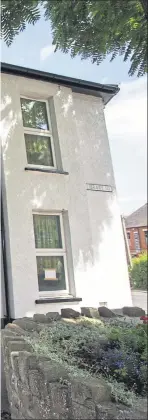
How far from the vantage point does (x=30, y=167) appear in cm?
407

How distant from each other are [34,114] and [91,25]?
165 cm

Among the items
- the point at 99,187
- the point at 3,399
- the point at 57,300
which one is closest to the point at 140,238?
the point at 99,187

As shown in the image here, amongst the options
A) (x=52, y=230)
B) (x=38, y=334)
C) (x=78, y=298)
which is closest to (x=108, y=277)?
(x=78, y=298)

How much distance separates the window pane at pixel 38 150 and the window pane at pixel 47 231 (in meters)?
0.74

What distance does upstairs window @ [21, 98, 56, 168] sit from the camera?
14.1 feet

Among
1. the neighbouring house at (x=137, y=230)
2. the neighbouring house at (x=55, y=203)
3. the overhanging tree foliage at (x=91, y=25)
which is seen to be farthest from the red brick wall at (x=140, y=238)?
the overhanging tree foliage at (x=91, y=25)

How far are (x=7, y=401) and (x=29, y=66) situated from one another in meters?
3.68

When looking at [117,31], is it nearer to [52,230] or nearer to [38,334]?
[52,230]

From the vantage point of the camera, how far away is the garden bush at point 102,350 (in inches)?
69.0

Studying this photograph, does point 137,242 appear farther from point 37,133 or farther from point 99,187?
point 37,133

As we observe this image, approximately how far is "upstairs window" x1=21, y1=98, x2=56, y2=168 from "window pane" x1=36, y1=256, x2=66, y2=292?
48.5 inches

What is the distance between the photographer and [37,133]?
439cm

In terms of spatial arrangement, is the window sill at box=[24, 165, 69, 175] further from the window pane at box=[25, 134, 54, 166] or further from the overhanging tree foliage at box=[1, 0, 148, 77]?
the overhanging tree foliage at box=[1, 0, 148, 77]

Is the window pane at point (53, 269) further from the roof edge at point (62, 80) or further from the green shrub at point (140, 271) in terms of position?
the green shrub at point (140, 271)
